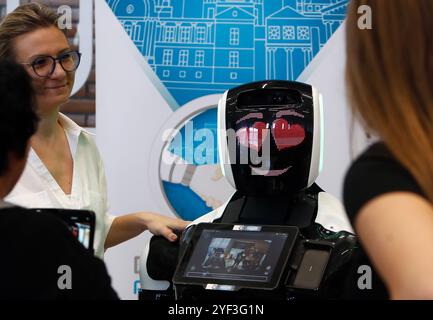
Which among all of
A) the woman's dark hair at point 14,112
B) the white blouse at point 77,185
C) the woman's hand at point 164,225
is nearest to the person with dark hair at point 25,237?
the woman's dark hair at point 14,112

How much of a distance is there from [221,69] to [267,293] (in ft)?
2.87

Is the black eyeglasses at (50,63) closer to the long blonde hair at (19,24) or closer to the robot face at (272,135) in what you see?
the long blonde hair at (19,24)

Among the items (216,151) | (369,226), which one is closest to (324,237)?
(216,151)

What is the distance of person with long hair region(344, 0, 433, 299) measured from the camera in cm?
99

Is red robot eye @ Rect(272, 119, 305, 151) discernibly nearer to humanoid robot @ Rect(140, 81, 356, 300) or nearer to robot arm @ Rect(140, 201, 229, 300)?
humanoid robot @ Rect(140, 81, 356, 300)

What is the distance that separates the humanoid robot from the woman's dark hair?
637mm

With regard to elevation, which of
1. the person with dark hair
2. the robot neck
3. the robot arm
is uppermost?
the person with dark hair

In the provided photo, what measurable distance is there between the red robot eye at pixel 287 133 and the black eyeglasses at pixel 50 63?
651 mm

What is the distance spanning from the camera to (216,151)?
2453 mm

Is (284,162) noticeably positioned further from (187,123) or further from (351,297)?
(187,123)

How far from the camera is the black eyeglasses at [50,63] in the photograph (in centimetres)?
218

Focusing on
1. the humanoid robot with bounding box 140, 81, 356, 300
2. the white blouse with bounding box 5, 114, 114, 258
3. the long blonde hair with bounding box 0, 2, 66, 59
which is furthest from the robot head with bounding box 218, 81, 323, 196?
the long blonde hair with bounding box 0, 2, 66, 59

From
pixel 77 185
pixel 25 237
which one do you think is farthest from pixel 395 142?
pixel 77 185

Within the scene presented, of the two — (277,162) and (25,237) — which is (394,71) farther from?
(277,162)
